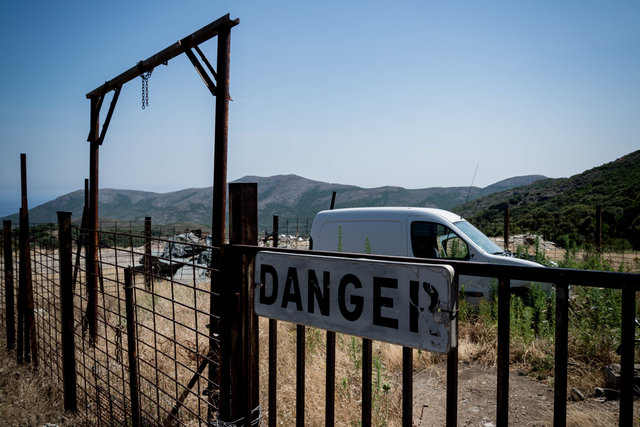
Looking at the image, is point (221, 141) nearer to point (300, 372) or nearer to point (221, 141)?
point (221, 141)

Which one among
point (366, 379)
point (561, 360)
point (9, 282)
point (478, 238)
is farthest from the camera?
point (478, 238)

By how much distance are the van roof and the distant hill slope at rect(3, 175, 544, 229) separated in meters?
105

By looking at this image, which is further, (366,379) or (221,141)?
(221,141)

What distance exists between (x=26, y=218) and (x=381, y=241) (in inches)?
221

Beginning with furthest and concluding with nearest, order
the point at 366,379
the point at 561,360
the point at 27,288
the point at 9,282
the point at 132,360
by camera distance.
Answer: the point at 9,282
the point at 27,288
the point at 132,360
the point at 366,379
the point at 561,360

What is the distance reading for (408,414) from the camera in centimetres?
153

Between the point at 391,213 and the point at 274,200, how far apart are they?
166m

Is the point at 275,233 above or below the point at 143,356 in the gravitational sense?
above

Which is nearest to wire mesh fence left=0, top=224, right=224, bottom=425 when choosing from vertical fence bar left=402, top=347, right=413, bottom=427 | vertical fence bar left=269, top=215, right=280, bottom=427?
vertical fence bar left=269, top=215, right=280, bottom=427

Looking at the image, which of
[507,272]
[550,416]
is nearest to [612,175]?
[550,416]

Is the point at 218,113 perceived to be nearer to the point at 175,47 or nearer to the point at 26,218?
the point at 175,47

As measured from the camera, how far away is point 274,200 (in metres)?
172

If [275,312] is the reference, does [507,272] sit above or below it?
above

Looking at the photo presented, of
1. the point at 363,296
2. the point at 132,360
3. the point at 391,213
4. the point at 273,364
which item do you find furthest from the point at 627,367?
the point at 391,213
